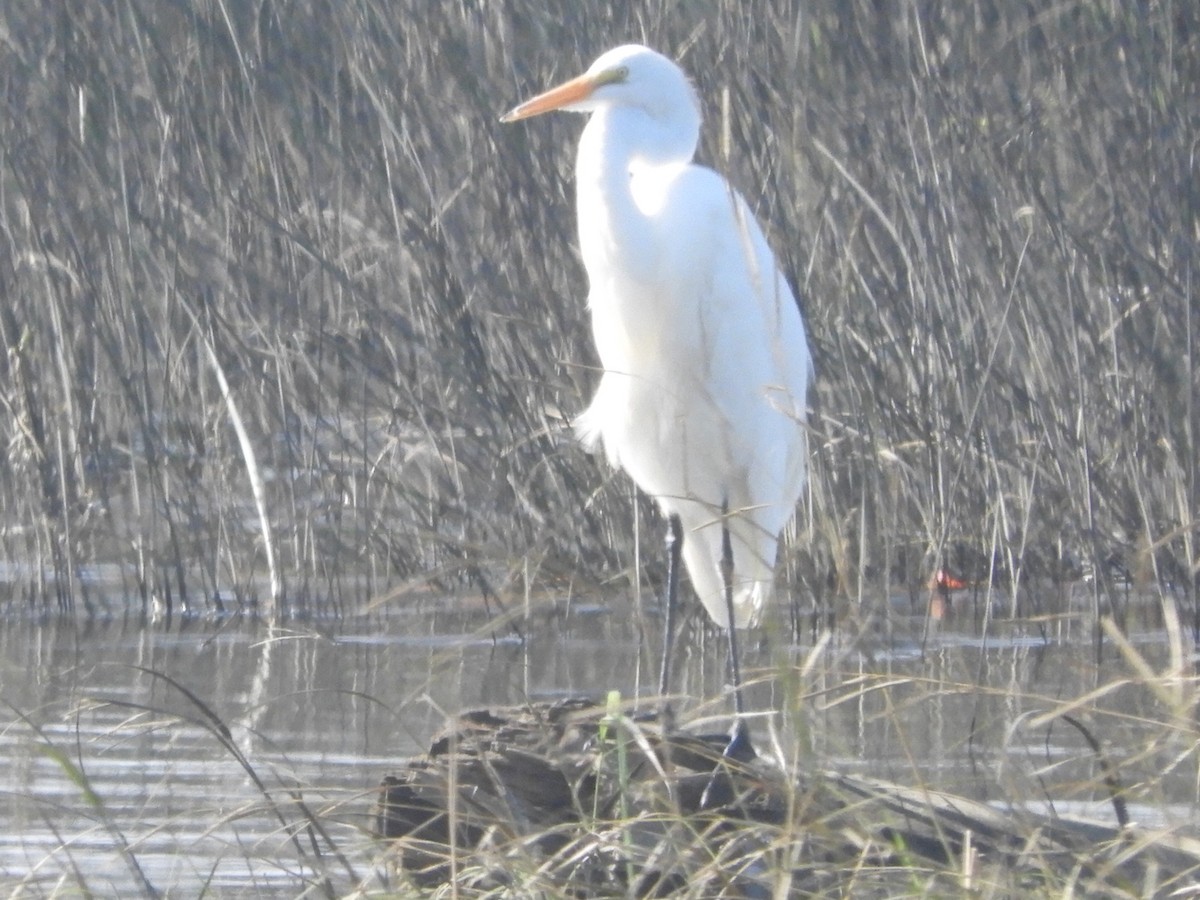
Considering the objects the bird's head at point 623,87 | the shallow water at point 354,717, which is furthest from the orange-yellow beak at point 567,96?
the shallow water at point 354,717

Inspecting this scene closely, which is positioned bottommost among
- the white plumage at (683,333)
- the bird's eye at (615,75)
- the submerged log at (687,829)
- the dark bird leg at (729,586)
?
the submerged log at (687,829)

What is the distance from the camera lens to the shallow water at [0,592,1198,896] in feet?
7.72

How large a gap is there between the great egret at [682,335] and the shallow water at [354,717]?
31 centimetres

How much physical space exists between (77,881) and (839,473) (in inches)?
117

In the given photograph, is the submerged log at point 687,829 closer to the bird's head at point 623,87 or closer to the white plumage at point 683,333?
the white plumage at point 683,333

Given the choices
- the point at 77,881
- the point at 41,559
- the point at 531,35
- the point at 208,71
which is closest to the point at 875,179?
the point at 531,35

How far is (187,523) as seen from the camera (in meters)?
4.81

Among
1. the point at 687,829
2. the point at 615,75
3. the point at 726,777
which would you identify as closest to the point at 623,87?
the point at 615,75

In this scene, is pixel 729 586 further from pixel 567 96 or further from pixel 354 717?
pixel 567 96

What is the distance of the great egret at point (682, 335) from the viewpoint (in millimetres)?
3738

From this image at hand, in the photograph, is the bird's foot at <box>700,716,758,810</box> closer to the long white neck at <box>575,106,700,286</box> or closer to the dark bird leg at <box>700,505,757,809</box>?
the dark bird leg at <box>700,505,757,809</box>

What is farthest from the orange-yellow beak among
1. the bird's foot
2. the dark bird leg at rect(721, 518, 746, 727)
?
the bird's foot

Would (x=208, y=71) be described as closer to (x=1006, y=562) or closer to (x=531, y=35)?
(x=531, y=35)

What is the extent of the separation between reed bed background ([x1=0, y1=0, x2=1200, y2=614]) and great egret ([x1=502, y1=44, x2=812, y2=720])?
0.30 metres
